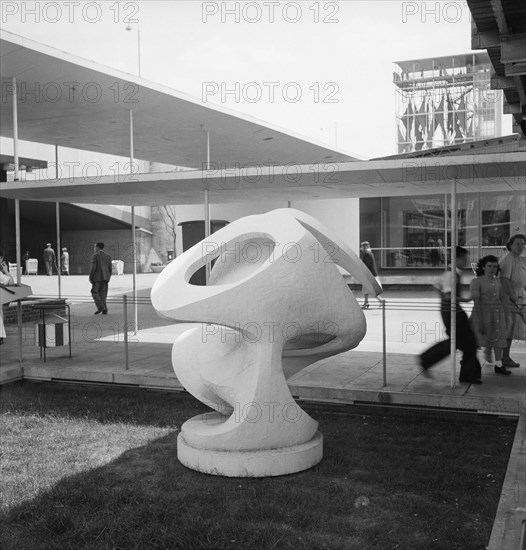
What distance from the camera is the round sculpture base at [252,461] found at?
6.47 metres

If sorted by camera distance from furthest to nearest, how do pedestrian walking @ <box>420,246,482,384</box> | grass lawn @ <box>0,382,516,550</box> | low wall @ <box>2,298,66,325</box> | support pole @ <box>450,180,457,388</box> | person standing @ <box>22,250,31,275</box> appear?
person standing @ <box>22,250,31,275</box> < low wall @ <box>2,298,66,325</box> < pedestrian walking @ <box>420,246,482,384</box> < support pole @ <box>450,180,457,388</box> < grass lawn @ <box>0,382,516,550</box>

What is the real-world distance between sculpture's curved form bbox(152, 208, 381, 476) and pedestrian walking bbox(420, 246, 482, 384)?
2.55 m

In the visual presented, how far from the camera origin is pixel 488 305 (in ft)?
29.8

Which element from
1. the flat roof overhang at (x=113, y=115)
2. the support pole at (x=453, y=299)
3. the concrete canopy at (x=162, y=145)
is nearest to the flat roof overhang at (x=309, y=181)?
the concrete canopy at (x=162, y=145)

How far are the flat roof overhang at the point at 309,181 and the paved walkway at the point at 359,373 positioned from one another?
1765 millimetres

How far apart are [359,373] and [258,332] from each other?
3.70 meters

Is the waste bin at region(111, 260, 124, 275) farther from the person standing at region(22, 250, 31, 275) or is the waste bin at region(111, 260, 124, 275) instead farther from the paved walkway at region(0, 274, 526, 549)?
the paved walkway at region(0, 274, 526, 549)

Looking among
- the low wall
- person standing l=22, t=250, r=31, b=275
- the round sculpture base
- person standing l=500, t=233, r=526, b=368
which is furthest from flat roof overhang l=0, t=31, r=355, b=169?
person standing l=22, t=250, r=31, b=275

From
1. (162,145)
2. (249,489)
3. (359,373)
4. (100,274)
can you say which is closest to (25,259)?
(162,145)

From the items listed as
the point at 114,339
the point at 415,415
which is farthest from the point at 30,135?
Result: the point at 415,415

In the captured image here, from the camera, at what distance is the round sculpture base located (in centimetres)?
647

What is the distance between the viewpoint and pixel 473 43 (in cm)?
627

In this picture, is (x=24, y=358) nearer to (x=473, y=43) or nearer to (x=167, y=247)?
(x=473, y=43)

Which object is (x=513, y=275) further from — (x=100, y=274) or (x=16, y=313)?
(x=16, y=313)
